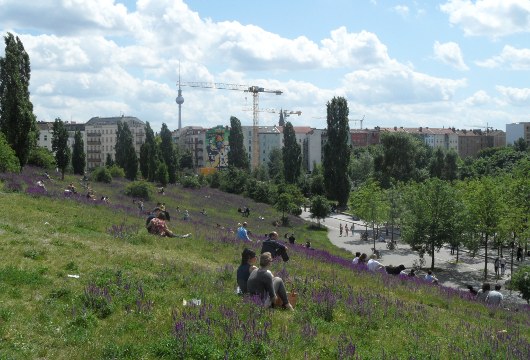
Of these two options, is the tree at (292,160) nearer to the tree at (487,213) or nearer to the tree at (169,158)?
the tree at (169,158)

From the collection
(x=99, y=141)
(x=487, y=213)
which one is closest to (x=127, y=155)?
(x=487, y=213)

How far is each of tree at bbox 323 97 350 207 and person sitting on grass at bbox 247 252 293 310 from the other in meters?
65.0

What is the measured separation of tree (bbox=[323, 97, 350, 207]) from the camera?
75.4 meters

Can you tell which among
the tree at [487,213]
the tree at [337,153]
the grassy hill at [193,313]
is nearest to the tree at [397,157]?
the tree at [337,153]

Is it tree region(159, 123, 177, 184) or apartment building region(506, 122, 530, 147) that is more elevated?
apartment building region(506, 122, 530, 147)

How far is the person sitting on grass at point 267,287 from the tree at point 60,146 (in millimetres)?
55143

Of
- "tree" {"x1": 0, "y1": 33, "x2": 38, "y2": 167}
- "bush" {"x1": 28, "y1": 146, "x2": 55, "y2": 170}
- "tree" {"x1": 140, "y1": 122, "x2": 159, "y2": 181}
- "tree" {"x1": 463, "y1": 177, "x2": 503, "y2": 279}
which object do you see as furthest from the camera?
"tree" {"x1": 140, "y1": 122, "x2": 159, "y2": 181}

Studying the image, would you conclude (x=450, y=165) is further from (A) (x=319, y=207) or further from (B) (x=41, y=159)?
(B) (x=41, y=159)

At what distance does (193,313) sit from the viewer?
30.7ft

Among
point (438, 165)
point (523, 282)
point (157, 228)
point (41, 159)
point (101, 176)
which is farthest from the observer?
point (438, 165)

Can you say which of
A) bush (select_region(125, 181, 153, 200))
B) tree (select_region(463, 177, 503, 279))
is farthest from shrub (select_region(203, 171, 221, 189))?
tree (select_region(463, 177, 503, 279))

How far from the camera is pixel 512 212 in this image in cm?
3616

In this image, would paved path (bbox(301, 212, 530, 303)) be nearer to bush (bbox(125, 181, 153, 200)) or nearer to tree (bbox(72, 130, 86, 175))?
bush (bbox(125, 181, 153, 200))

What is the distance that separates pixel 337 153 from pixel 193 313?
67.3m
